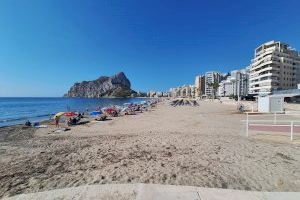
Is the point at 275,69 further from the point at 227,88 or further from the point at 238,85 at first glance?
Answer: the point at 227,88

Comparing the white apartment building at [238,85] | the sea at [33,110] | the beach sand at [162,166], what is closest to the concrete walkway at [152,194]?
the beach sand at [162,166]

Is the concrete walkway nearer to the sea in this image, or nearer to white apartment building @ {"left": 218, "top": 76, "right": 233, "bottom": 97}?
the sea

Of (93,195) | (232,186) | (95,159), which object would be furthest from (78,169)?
(232,186)

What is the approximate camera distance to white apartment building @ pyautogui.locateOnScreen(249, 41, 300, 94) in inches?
2608

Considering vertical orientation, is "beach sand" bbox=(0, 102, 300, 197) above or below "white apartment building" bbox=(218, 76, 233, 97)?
below

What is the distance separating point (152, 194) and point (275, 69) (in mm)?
76825

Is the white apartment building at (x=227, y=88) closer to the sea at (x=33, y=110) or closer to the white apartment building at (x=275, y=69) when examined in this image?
the white apartment building at (x=275, y=69)

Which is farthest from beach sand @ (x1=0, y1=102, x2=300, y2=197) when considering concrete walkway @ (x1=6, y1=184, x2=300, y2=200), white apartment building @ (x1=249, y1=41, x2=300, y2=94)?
white apartment building @ (x1=249, y1=41, x2=300, y2=94)

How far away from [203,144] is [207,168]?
311cm

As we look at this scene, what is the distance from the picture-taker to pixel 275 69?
6600 cm

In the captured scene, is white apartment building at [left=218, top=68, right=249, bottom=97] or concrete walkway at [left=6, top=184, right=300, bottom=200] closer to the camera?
concrete walkway at [left=6, top=184, right=300, bottom=200]

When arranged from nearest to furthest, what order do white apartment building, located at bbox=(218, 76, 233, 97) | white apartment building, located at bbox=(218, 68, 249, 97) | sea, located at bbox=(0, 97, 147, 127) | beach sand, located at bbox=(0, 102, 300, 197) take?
1. beach sand, located at bbox=(0, 102, 300, 197)
2. sea, located at bbox=(0, 97, 147, 127)
3. white apartment building, located at bbox=(218, 68, 249, 97)
4. white apartment building, located at bbox=(218, 76, 233, 97)

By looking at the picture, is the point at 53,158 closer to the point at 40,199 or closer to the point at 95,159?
the point at 95,159

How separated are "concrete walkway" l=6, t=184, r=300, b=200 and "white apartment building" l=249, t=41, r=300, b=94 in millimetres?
72616
